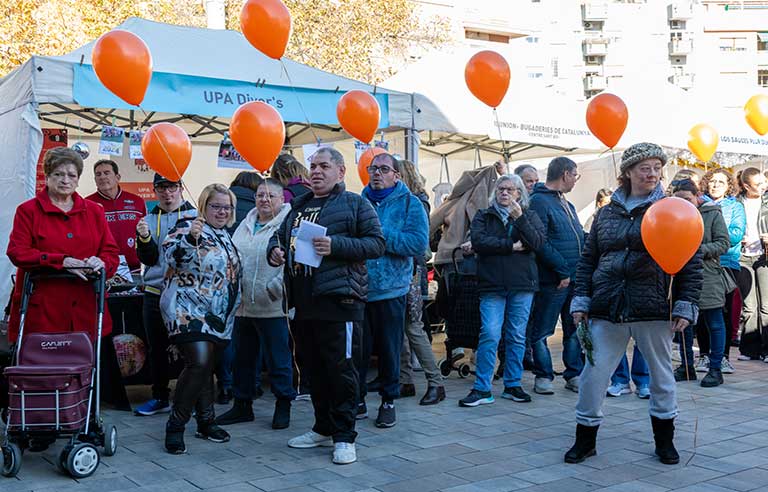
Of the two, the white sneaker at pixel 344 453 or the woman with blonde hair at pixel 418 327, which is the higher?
the woman with blonde hair at pixel 418 327

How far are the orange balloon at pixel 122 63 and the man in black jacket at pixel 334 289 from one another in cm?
189

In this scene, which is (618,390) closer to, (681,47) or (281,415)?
(281,415)

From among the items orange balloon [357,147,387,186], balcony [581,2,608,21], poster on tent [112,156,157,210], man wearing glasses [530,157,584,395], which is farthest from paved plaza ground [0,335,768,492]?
balcony [581,2,608,21]

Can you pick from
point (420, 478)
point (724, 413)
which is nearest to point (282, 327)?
point (420, 478)

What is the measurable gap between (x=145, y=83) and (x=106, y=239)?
1.43 m

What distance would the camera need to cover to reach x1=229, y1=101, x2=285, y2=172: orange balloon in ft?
19.7

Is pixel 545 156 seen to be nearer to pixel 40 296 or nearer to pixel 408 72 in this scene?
pixel 408 72

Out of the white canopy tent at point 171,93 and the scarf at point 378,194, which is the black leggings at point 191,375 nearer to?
the scarf at point 378,194

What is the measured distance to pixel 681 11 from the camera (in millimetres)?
77125

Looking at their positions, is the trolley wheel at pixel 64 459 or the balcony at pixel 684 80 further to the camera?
the balcony at pixel 684 80

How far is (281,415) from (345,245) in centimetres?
160

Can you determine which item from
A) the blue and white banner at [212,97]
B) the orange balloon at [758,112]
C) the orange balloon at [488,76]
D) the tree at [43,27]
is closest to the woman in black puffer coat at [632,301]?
the orange balloon at [488,76]

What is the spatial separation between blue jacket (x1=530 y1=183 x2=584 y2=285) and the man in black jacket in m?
2.12

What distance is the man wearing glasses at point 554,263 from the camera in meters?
6.51
